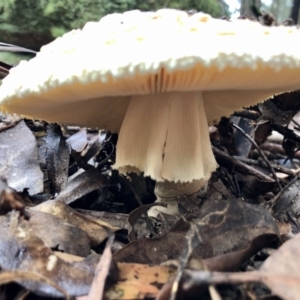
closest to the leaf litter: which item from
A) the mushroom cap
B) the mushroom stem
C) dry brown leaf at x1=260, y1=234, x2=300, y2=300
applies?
dry brown leaf at x1=260, y1=234, x2=300, y2=300

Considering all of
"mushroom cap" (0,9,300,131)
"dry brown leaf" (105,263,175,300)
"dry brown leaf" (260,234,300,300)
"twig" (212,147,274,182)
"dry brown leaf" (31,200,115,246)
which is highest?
"mushroom cap" (0,9,300,131)

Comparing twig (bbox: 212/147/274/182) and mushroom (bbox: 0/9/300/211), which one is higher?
mushroom (bbox: 0/9/300/211)

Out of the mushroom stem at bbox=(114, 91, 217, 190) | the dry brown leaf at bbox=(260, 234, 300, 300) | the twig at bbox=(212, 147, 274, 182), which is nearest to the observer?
the dry brown leaf at bbox=(260, 234, 300, 300)

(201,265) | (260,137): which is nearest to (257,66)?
(201,265)

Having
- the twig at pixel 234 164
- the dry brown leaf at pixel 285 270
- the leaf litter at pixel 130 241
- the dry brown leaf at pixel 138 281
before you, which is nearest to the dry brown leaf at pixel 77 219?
the leaf litter at pixel 130 241

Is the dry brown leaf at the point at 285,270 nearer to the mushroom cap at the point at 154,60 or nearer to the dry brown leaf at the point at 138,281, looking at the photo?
the dry brown leaf at the point at 138,281

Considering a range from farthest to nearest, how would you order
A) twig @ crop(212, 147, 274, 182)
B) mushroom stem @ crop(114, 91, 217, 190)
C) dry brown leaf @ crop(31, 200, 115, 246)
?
twig @ crop(212, 147, 274, 182)
mushroom stem @ crop(114, 91, 217, 190)
dry brown leaf @ crop(31, 200, 115, 246)

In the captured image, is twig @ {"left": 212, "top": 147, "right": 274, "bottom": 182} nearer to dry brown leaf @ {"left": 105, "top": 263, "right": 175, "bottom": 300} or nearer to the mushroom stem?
the mushroom stem

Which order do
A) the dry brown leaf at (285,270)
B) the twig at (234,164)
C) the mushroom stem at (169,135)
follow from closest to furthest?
1. the dry brown leaf at (285,270)
2. the mushroom stem at (169,135)
3. the twig at (234,164)
